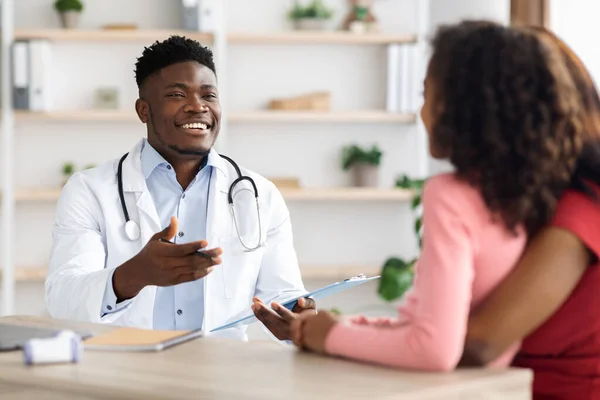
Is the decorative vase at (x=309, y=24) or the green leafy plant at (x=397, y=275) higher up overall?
the decorative vase at (x=309, y=24)

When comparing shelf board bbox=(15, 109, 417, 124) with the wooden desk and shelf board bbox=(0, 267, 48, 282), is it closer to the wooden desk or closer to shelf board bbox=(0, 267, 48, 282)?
shelf board bbox=(0, 267, 48, 282)

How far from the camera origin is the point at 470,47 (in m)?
1.34

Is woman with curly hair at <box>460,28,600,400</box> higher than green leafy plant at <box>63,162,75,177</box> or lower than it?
higher

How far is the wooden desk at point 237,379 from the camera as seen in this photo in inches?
47.9

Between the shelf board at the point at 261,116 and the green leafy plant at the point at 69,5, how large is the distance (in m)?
0.49

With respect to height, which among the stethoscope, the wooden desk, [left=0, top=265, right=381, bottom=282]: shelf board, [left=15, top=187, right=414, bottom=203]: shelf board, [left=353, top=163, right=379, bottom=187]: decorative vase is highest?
the stethoscope

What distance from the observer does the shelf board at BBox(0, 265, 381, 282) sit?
15.1ft

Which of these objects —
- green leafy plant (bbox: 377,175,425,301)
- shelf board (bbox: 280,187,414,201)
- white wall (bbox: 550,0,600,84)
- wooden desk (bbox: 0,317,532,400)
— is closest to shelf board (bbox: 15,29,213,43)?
shelf board (bbox: 280,187,414,201)

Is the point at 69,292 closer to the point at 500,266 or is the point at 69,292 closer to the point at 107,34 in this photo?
the point at 500,266

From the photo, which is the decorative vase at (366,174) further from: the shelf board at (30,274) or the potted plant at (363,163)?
the shelf board at (30,274)

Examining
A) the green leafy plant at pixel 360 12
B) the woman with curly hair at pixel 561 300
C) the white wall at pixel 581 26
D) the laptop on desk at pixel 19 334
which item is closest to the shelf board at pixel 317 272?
the green leafy plant at pixel 360 12

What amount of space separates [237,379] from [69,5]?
367 cm

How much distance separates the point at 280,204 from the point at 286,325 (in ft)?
2.45

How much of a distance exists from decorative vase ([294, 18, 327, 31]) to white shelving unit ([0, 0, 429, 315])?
0.07 meters
